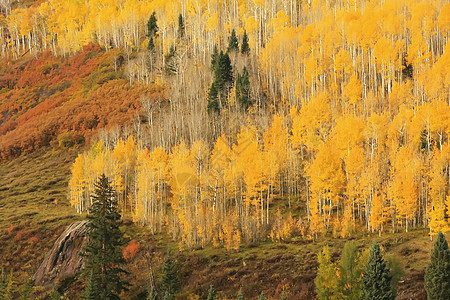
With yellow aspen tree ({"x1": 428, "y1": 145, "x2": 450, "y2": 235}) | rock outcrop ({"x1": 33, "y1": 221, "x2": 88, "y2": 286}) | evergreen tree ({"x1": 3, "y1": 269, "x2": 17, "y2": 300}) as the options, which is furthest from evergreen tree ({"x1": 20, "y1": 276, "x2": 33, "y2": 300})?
yellow aspen tree ({"x1": 428, "y1": 145, "x2": 450, "y2": 235})

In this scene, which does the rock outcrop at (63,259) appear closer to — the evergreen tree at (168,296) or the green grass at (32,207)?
the green grass at (32,207)

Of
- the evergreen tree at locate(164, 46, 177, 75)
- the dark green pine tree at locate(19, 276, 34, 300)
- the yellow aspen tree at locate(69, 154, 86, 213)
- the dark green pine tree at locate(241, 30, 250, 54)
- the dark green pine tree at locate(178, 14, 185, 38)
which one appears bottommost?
the dark green pine tree at locate(19, 276, 34, 300)

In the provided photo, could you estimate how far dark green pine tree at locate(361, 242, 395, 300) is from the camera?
29.1 metres

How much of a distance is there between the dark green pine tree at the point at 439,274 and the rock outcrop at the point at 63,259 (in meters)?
32.7

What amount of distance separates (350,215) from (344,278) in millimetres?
14565

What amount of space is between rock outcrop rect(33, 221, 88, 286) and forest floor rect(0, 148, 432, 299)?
185cm

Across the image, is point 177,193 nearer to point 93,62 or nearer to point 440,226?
point 440,226

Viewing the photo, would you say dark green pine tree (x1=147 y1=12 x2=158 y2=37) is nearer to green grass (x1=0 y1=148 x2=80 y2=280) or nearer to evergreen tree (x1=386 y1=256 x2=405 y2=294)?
green grass (x1=0 y1=148 x2=80 y2=280)

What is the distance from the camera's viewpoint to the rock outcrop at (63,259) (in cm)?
4369

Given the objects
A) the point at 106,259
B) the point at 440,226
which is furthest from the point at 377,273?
the point at 106,259

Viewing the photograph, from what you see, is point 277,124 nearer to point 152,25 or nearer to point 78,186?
point 78,186

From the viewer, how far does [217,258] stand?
143 ft

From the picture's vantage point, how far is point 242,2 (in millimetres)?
116438

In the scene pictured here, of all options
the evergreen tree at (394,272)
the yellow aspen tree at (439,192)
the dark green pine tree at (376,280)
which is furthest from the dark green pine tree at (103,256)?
the yellow aspen tree at (439,192)
